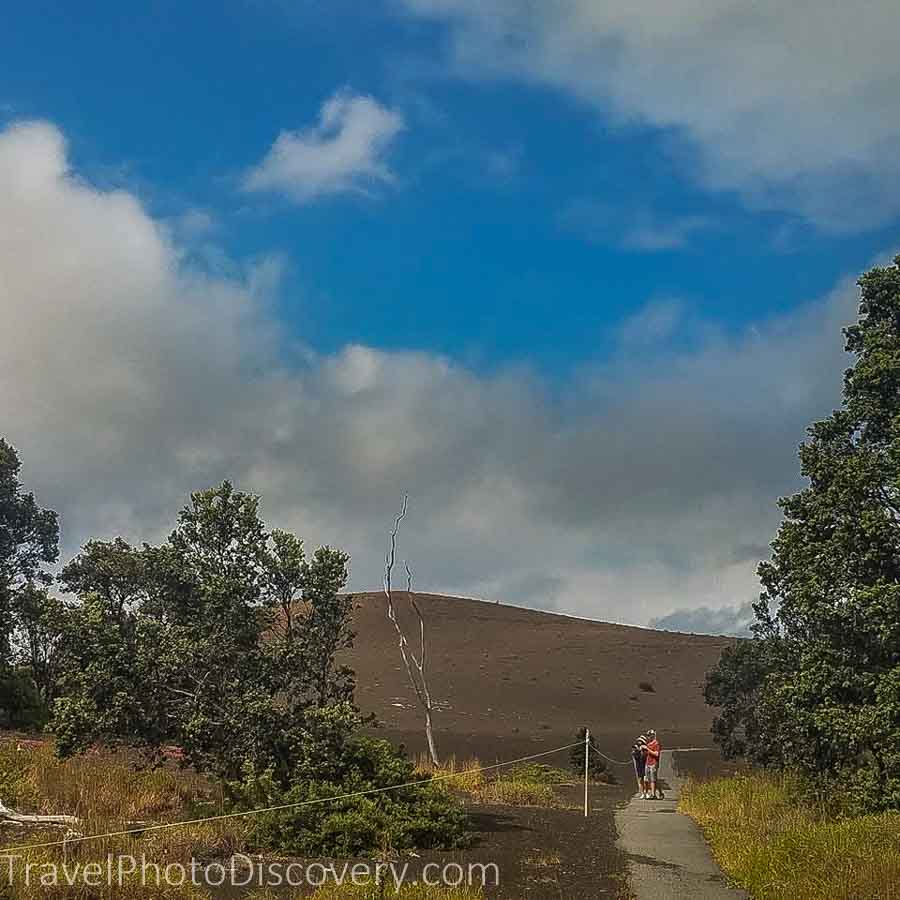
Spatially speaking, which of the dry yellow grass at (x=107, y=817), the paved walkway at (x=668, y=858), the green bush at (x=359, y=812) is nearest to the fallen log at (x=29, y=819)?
the dry yellow grass at (x=107, y=817)

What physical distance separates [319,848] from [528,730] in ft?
161

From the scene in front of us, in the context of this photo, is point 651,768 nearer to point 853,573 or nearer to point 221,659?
point 853,573

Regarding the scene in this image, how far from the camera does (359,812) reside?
47.2 ft

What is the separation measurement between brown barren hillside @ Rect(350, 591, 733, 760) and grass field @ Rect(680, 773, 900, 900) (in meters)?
26.8

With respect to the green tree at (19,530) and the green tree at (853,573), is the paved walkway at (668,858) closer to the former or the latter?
the green tree at (853,573)

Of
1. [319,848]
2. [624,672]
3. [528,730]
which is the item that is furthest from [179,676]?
[624,672]

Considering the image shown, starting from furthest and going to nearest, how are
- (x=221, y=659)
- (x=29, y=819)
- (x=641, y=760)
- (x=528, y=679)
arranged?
(x=528, y=679), (x=641, y=760), (x=221, y=659), (x=29, y=819)

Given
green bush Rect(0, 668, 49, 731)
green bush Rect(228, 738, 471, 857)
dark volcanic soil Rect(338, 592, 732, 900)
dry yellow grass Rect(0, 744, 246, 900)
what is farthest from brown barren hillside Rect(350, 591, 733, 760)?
green bush Rect(228, 738, 471, 857)

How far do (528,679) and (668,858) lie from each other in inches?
2529

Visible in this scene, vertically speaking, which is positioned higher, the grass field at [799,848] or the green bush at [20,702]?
the green bush at [20,702]

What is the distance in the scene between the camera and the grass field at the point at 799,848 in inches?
430

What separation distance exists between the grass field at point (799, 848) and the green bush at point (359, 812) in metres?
4.16

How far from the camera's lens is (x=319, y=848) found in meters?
13.8

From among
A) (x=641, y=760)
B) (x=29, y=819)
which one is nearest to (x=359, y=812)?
(x=29, y=819)
